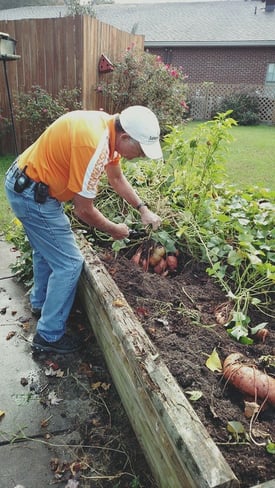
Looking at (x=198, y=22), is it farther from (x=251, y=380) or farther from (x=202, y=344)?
(x=251, y=380)

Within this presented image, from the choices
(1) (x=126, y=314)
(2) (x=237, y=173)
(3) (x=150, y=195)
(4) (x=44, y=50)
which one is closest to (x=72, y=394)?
(1) (x=126, y=314)

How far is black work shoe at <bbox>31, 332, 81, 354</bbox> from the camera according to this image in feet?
8.73

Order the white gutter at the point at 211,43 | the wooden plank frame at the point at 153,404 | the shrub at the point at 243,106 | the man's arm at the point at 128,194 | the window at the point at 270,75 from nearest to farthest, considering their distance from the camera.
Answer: the wooden plank frame at the point at 153,404 < the man's arm at the point at 128,194 < the shrub at the point at 243,106 < the white gutter at the point at 211,43 < the window at the point at 270,75

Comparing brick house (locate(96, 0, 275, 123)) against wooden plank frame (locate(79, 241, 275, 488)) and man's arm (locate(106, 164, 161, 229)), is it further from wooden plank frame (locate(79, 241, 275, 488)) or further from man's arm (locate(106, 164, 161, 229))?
wooden plank frame (locate(79, 241, 275, 488))

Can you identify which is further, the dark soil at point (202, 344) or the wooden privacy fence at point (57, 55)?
the wooden privacy fence at point (57, 55)

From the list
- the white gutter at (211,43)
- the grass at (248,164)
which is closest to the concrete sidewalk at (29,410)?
the grass at (248,164)

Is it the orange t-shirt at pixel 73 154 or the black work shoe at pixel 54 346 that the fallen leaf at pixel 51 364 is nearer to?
the black work shoe at pixel 54 346

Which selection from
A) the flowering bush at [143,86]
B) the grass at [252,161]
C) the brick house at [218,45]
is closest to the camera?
the grass at [252,161]

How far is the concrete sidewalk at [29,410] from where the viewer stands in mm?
1925

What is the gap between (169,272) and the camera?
300 cm

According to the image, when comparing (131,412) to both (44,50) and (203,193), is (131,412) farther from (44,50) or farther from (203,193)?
(44,50)

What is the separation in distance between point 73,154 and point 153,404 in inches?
49.5

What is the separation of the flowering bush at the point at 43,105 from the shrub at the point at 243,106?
10.1 m

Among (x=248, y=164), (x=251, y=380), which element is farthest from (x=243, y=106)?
(x=251, y=380)
